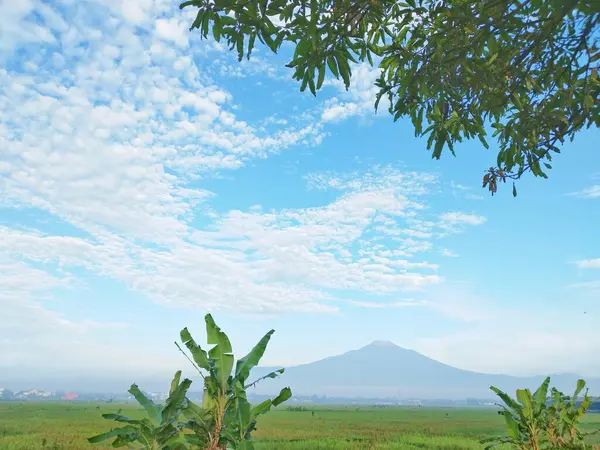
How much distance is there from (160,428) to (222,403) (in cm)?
67

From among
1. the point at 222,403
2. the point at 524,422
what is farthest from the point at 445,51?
the point at 524,422

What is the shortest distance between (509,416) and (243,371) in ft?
20.4

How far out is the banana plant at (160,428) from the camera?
13.6 feet

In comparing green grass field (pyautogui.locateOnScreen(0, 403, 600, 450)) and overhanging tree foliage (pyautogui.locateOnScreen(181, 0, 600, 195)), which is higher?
overhanging tree foliage (pyautogui.locateOnScreen(181, 0, 600, 195))

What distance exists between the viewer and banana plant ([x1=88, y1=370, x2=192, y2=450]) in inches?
163

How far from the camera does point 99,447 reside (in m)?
19.0

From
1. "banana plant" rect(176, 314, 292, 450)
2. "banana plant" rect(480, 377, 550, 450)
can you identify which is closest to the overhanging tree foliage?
"banana plant" rect(176, 314, 292, 450)

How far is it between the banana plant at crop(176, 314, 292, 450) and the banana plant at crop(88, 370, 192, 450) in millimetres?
135

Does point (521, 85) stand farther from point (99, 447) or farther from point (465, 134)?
point (99, 447)

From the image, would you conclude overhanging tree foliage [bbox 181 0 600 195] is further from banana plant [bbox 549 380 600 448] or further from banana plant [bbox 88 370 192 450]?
banana plant [bbox 549 380 600 448]

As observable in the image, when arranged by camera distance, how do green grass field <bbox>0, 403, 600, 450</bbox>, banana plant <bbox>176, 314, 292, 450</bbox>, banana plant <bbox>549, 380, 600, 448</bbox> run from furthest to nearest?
green grass field <bbox>0, 403, 600, 450</bbox>, banana plant <bbox>549, 380, 600, 448</bbox>, banana plant <bbox>176, 314, 292, 450</bbox>

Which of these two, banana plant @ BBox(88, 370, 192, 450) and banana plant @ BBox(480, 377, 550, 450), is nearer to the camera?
banana plant @ BBox(88, 370, 192, 450)

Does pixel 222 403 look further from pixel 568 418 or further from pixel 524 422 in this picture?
pixel 568 418

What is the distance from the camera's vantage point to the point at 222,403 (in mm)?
4055
